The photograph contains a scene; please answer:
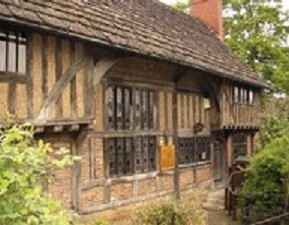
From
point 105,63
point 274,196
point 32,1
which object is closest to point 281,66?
point 274,196

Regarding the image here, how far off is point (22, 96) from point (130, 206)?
197 inches

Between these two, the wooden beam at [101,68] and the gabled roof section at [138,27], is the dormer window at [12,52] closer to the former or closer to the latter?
the gabled roof section at [138,27]

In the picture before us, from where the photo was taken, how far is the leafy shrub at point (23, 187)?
3113 mm

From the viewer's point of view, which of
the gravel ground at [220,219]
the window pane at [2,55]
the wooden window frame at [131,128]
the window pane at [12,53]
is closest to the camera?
the window pane at [2,55]

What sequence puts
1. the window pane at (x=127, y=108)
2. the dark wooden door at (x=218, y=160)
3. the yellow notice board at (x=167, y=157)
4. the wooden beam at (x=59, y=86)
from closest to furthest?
1. the wooden beam at (x=59, y=86)
2. the window pane at (x=127, y=108)
3. the yellow notice board at (x=167, y=157)
4. the dark wooden door at (x=218, y=160)

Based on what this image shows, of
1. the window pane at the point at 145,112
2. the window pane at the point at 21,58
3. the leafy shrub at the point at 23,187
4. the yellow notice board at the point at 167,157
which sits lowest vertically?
the yellow notice board at the point at 167,157

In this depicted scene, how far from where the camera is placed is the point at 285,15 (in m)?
30.5

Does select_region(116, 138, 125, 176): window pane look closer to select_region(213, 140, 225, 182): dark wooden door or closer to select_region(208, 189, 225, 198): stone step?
select_region(208, 189, 225, 198): stone step

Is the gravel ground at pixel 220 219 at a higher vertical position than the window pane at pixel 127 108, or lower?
lower

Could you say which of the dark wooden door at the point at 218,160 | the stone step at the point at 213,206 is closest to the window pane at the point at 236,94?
the dark wooden door at the point at 218,160

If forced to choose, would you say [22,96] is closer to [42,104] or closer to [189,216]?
[42,104]

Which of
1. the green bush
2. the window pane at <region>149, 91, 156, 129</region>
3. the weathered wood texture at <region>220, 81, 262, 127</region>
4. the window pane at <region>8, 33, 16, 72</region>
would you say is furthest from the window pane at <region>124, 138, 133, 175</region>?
the weathered wood texture at <region>220, 81, 262, 127</region>

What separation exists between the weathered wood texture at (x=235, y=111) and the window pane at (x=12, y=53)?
971 cm

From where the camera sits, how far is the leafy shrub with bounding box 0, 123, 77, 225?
3.11m
